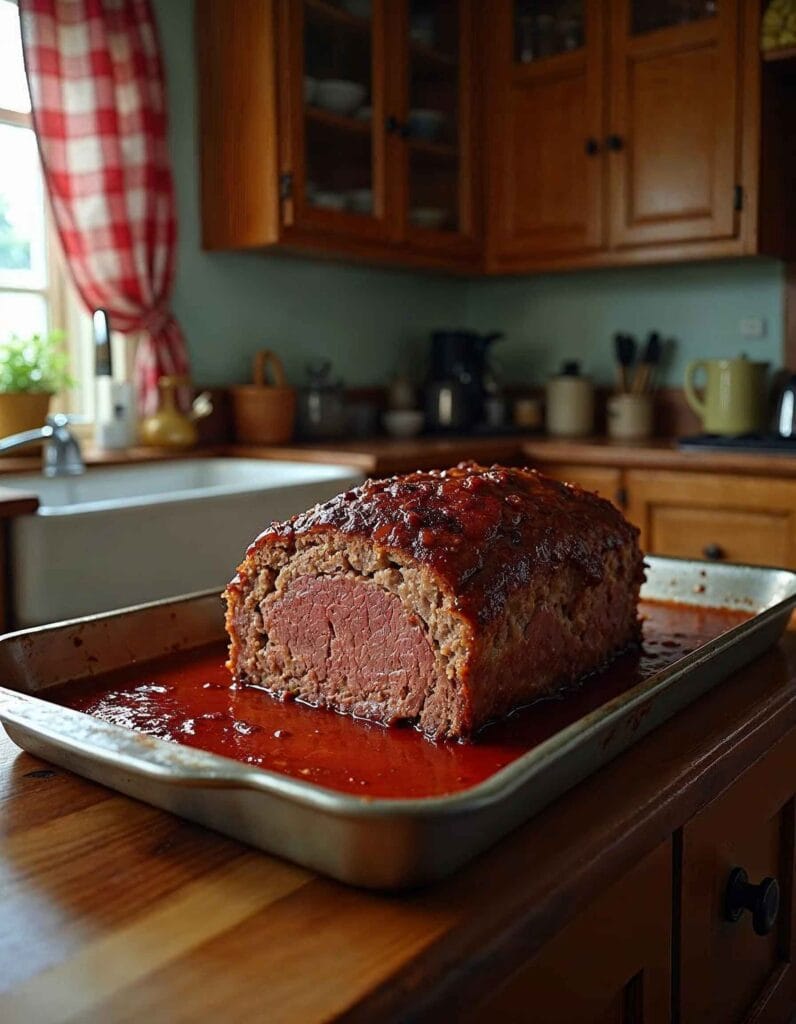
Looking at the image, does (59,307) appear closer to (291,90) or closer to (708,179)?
(291,90)

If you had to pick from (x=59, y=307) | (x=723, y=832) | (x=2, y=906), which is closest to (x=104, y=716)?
(x=2, y=906)

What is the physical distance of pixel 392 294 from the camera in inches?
144

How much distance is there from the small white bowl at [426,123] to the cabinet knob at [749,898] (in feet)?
9.10

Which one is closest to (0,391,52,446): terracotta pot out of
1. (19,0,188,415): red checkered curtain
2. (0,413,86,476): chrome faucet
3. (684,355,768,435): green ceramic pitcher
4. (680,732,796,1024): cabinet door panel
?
(0,413,86,476): chrome faucet

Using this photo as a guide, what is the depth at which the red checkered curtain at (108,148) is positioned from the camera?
2.57 metres

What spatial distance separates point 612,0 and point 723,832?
288cm

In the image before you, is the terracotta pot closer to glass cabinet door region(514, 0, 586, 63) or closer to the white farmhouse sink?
the white farmhouse sink

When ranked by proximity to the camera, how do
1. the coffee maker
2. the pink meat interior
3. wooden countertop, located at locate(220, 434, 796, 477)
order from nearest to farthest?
the pink meat interior, wooden countertop, located at locate(220, 434, 796, 477), the coffee maker

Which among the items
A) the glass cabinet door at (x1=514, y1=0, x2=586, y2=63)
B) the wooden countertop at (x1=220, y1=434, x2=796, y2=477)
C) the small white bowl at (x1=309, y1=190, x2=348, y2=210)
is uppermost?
the glass cabinet door at (x1=514, y1=0, x2=586, y2=63)

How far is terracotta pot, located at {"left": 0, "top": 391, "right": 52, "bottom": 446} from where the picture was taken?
2.42 m

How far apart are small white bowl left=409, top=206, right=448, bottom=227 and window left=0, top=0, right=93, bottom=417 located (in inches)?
41.2

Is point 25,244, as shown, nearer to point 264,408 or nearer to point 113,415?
point 113,415

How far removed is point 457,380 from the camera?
3467mm

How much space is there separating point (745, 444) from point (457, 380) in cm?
110
